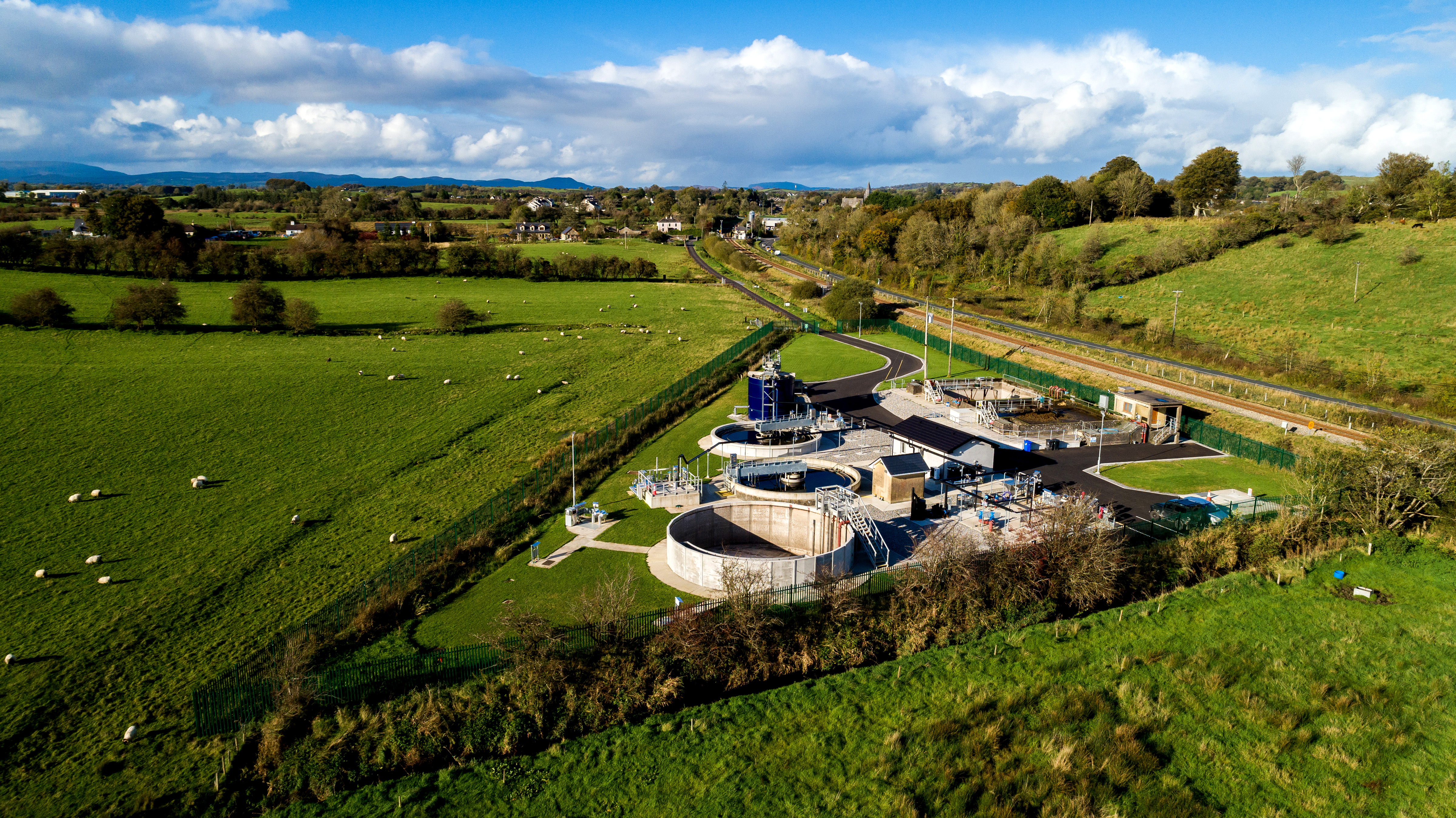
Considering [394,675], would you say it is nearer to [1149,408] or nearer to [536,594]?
[536,594]

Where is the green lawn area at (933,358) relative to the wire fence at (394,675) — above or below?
above

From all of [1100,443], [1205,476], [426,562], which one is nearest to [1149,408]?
[1205,476]

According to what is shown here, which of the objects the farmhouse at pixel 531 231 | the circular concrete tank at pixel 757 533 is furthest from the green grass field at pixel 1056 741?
the farmhouse at pixel 531 231

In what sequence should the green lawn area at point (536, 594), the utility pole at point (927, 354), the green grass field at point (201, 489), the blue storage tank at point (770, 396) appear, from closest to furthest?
the green grass field at point (201, 489) → the green lawn area at point (536, 594) → the blue storage tank at point (770, 396) → the utility pole at point (927, 354)

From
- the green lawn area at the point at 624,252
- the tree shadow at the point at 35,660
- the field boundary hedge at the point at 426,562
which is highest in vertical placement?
the green lawn area at the point at 624,252

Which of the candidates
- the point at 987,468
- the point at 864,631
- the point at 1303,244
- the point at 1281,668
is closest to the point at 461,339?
the point at 987,468

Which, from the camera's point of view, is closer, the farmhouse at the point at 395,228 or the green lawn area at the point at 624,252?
the green lawn area at the point at 624,252

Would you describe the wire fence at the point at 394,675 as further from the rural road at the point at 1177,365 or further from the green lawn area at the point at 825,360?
the rural road at the point at 1177,365

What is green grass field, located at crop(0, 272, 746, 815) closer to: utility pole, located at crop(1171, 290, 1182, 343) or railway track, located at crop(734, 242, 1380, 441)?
railway track, located at crop(734, 242, 1380, 441)

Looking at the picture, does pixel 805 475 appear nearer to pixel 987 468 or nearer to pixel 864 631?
pixel 987 468
